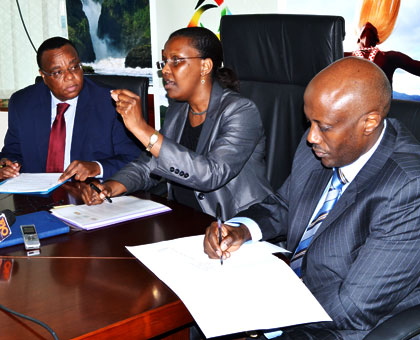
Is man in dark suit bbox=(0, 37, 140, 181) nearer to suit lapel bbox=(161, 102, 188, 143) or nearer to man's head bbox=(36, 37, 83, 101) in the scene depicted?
man's head bbox=(36, 37, 83, 101)

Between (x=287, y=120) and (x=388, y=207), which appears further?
(x=287, y=120)

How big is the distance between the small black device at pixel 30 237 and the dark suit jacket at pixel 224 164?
20.4 inches

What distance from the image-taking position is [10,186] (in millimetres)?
2168

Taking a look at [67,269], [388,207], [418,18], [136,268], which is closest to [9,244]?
[67,269]

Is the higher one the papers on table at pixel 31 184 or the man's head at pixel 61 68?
the man's head at pixel 61 68

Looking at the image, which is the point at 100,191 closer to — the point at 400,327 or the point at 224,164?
the point at 224,164

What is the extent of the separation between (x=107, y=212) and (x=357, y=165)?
2.78 ft

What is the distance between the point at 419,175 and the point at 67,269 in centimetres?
93

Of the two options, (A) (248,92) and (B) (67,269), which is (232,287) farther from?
(A) (248,92)

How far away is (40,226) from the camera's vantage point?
1.67 meters

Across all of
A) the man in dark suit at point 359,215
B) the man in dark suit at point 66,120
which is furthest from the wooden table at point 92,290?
the man in dark suit at point 66,120

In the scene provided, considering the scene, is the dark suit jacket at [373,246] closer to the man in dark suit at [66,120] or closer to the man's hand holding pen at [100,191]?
the man's hand holding pen at [100,191]

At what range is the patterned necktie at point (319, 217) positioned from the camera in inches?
61.0

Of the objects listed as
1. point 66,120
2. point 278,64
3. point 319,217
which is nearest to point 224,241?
point 319,217
